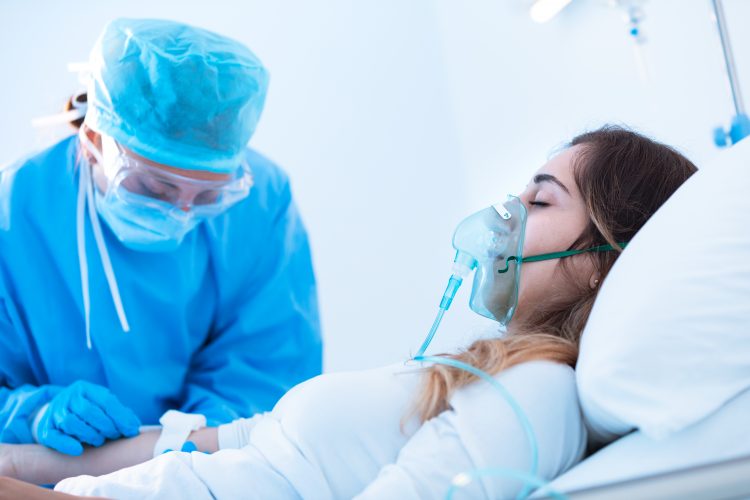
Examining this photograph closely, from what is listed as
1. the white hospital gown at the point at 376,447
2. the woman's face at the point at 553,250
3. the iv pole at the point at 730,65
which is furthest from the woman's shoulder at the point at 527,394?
the iv pole at the point at 730,65

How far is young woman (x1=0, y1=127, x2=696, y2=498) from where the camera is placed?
0.92 metres

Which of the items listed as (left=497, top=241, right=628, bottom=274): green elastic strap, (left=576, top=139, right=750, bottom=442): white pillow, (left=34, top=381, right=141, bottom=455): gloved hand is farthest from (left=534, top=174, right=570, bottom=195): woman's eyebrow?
(left=34, top=381, right=141, bottom=455): gloved hand

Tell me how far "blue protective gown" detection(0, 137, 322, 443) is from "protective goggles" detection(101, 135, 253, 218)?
0.63 feet

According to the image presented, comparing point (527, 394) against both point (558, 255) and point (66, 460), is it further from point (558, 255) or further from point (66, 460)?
point (66, 460)

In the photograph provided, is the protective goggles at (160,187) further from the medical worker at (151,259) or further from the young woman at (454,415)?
the young woman at (454,415)

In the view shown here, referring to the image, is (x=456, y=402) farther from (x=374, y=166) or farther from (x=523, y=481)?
(x=374, y=166)

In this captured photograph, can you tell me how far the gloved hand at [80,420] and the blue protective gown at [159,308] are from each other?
9 centimetres

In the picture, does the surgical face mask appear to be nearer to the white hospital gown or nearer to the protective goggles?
the protective goggles

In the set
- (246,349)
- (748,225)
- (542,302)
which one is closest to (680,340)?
(748,225)

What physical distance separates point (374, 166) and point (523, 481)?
2.39 m

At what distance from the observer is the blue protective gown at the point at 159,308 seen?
5.76 feet

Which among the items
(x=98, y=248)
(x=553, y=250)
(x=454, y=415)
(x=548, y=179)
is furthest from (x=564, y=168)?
(x=98, y=248)

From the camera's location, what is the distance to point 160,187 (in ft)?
5.52

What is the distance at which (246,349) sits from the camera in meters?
1.98
